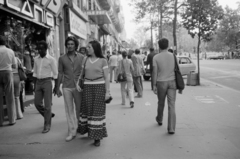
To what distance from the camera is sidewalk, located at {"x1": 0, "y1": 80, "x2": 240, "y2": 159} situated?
4.35m

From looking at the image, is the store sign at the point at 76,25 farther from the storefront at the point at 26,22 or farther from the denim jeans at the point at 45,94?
the denim jeans at the point at 45,94

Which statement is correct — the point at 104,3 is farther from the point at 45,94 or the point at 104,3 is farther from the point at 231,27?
the point at 231,27

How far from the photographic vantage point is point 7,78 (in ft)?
20.9

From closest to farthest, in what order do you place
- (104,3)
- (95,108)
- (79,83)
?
(95,108)
(79,83)
(104,3)

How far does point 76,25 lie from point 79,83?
664 inches

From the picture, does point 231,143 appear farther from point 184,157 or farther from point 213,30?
point 213,30

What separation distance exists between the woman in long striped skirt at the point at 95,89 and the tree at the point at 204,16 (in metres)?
10.6

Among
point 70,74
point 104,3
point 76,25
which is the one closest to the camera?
point 70,74

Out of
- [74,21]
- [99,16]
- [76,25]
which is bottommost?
[76,25]

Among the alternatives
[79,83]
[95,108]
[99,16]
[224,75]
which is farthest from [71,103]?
[99,16]

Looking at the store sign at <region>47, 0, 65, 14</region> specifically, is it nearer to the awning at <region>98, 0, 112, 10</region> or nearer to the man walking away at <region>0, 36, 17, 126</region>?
the man walking away at <region>0, 36, 17, 126</region>

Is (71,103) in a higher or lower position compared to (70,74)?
lower

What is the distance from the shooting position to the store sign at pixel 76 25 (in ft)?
64.5

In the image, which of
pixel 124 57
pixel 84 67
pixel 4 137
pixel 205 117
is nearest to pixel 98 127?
pixel 84 67
